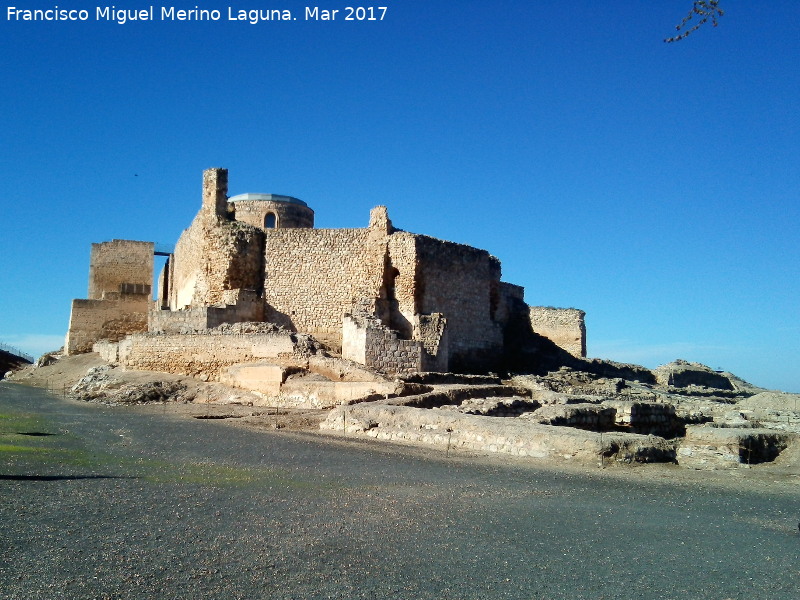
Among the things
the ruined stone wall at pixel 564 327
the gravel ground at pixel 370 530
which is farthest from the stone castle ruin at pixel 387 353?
the ruined stone wall at pixel 564 327

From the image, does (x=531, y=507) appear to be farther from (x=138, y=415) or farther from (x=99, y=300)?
(x=99, y=300)

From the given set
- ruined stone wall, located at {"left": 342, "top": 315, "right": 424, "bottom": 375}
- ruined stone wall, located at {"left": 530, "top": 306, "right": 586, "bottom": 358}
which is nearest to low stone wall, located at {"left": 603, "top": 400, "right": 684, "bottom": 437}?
ruined stone wall, located at {"left": 342, "top": 315, "right": 424, "bottom": 375}

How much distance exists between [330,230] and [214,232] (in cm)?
374

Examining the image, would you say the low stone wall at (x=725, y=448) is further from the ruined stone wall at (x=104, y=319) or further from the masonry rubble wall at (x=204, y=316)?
the ruined stone wall at (x=104, y=319)

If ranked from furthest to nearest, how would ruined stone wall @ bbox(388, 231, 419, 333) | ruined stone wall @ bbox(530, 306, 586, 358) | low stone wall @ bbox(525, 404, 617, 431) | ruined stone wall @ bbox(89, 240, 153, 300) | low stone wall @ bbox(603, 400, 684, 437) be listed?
ruined stone wall @ bbox(89, 240, 153, 300)
ruined stone wall @ bbox(530, 306, 586, 358)
ruined stone wall @ bbox(388, 231, 419, 333)
low stone wall @ bbox(603, 400, 684, 437)
low stone wall @ bbox(525, 404, 617, 431)

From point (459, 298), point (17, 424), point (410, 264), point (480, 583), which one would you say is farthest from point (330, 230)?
point (480, 583)

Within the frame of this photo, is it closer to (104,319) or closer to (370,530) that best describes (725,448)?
(370,530)

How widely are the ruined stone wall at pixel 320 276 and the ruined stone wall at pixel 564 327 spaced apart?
43.2ft

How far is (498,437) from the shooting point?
32.9 feet

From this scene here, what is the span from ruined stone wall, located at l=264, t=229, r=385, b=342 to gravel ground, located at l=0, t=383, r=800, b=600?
13.3 meters

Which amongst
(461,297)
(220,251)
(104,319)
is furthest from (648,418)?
(104,319)

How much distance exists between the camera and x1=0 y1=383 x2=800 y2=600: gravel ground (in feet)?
13.6

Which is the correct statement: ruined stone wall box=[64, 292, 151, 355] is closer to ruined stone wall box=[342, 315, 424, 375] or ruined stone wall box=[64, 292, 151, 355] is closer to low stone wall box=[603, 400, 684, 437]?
ruined stone wall box=[342, 315, 424, 375]

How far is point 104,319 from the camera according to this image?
102ft
